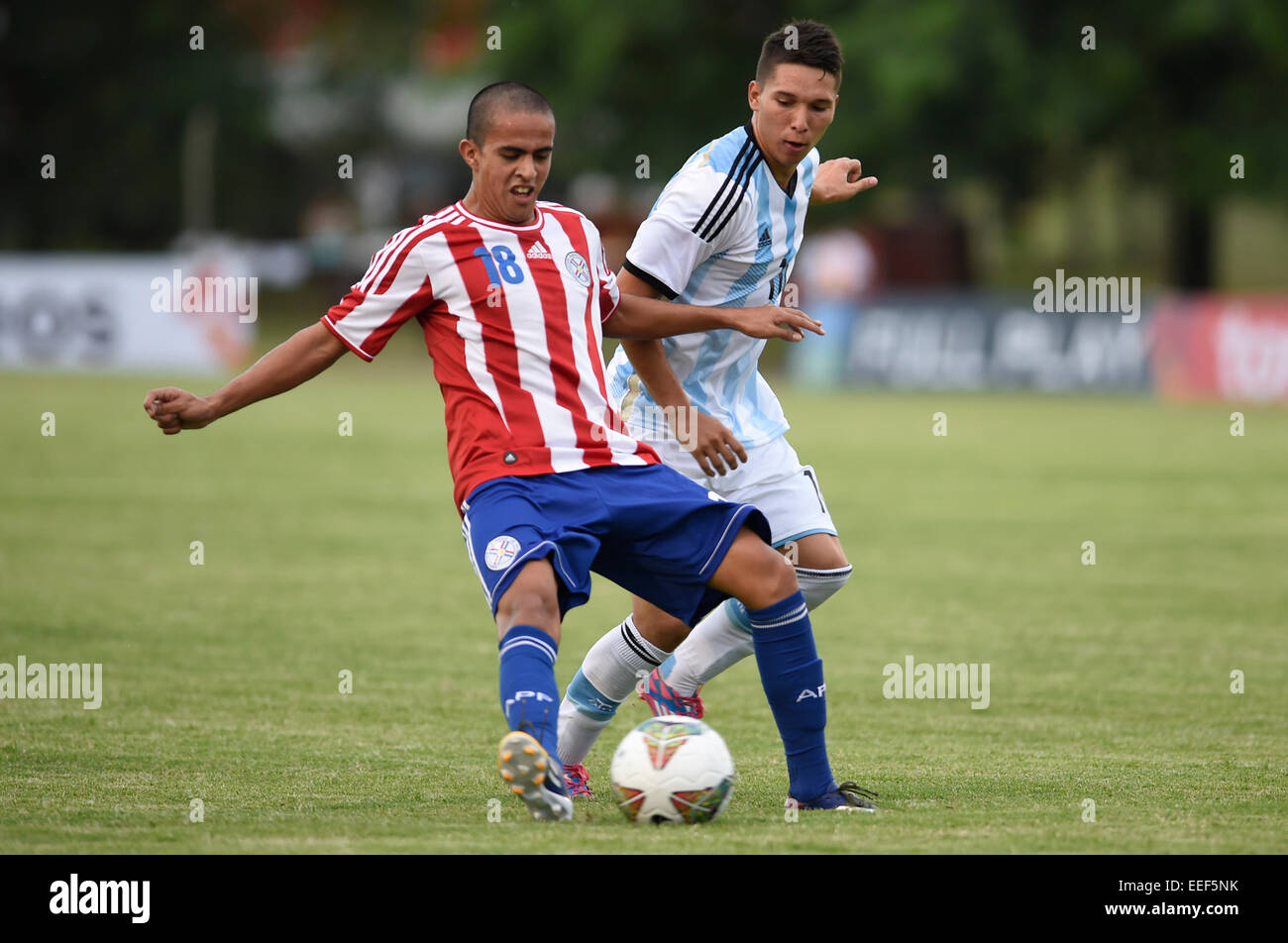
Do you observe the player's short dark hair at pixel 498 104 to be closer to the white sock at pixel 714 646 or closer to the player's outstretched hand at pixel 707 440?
the player's outstretched hand at pixel 707 440

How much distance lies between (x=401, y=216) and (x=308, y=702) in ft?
163

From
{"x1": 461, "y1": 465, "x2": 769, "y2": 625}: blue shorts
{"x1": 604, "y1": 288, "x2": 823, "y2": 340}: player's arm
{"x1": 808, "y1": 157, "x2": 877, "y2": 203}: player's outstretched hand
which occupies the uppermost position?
{"x1": 808, "y1": 157, "x2": 877, "y2": 203}: player's outstretched hand

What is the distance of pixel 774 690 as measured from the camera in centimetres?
549

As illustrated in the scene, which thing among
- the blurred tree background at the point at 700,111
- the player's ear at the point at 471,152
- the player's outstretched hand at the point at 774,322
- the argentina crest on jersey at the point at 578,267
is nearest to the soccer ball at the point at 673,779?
the player's outstretched hand at the point at 774,322

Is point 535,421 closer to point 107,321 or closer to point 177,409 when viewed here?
point 177,409

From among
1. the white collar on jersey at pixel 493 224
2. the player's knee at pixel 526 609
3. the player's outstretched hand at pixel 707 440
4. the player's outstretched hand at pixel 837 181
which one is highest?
the player's outstretched hand at pixel 837 181

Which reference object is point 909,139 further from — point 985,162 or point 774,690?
point 774,690

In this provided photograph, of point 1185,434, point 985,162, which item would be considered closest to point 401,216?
point 985,162

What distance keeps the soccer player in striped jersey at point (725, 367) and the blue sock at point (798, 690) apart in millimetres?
179

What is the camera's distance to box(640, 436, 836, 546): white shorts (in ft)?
20.4

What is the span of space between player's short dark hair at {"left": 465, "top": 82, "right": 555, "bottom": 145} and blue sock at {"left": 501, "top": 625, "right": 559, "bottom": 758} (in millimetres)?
1531

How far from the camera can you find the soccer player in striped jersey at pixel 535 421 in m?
5.23

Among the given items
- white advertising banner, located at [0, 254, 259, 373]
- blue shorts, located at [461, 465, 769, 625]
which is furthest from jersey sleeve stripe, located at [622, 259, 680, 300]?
white advertising banner, located at [0, 254, 259, 373]

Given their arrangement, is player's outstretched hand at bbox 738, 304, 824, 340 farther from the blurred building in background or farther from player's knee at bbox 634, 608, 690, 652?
the blurred building in background
